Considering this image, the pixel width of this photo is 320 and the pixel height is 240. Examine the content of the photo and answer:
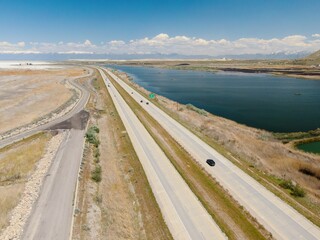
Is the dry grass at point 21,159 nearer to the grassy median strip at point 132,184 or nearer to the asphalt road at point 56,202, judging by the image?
the asphalt road at point 56,202

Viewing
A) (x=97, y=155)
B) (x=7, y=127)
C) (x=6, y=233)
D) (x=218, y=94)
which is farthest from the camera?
(x=218, y=94)

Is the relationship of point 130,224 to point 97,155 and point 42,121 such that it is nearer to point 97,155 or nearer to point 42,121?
point 97,155

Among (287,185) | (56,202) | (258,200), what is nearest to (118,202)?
(56,202)

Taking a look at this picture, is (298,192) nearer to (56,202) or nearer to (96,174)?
(96,174)

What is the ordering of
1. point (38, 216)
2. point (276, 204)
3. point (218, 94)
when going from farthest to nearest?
point (218, 94) < point (276, 204) < point (38, 216)

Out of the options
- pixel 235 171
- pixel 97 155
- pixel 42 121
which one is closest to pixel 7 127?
pixel 42 121
